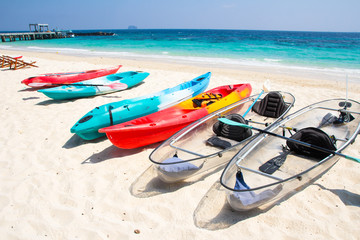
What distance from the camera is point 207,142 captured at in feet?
13.7

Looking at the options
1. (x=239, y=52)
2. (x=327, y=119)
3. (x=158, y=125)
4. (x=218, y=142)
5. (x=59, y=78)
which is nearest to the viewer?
(x=218, y=142)

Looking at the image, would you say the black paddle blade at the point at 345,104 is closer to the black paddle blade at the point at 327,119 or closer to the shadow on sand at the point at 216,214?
the black paddle blade at the point at 327,119

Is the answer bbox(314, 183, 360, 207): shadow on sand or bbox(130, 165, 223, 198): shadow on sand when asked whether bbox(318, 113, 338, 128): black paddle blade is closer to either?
bbox(314, 183, 360, 207): shadow on sand

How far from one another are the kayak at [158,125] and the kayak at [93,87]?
325cm

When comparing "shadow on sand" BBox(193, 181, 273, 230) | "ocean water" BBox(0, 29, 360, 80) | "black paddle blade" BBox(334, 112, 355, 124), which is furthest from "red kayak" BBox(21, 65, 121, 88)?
"black paddle blade" BBox(334, 112, 355, 124)

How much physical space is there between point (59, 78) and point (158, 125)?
19.4 feet

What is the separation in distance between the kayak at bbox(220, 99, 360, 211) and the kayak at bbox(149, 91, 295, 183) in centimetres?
35

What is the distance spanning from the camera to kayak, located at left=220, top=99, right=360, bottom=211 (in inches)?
109

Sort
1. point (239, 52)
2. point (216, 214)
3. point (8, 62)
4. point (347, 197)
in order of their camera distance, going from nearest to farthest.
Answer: point (216, 214) → point (347, 197) → point (8, 62) → point (239, 52)

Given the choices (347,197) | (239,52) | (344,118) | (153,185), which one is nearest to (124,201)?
(153,185)

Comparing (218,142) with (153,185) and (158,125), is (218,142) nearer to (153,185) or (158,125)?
(158,125)

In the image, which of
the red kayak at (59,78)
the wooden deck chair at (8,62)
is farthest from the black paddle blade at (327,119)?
the wooden deck chair at (8,62)

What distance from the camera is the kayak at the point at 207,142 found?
3263mm

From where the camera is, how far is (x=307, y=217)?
9.26 feet
